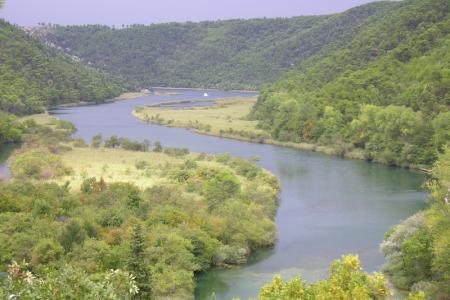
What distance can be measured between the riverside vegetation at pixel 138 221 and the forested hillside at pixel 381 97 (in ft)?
67.5

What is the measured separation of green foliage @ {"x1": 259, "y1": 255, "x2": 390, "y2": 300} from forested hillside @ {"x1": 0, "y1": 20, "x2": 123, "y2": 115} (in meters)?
87.6

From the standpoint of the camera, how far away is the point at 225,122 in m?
101

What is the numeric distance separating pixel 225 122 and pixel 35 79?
4509cm

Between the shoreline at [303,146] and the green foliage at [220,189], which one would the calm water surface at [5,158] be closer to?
the green foliage at [220,189]

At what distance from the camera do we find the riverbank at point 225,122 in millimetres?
74831

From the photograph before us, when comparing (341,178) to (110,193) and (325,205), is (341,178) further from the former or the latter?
(110,193)

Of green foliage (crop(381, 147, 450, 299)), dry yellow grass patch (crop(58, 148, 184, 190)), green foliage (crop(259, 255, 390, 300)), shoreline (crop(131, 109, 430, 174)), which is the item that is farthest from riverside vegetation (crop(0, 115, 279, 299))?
shoreline (crop(131, 109, 430, 174))

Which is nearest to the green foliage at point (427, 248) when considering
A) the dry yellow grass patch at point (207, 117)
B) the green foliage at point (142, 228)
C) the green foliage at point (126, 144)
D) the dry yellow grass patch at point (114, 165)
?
the green foliage at point (142, 228)

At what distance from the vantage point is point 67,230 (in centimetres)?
3250

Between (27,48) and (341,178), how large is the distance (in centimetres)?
8979

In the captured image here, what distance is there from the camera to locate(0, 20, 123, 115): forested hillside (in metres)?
106

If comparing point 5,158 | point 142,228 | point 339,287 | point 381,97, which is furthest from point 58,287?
point 381,97

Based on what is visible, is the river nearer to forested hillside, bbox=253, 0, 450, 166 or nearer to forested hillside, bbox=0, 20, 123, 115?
forested hillside, bbox=253, 0, 450, 166

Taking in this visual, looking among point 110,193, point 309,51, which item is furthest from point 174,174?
point 309,51
